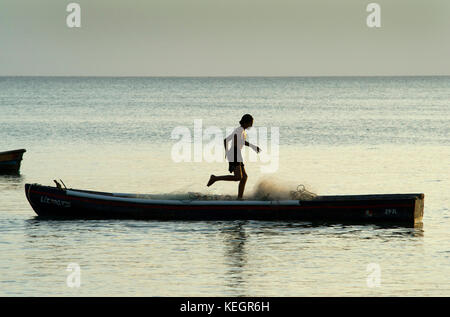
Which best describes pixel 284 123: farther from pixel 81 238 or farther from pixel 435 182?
pixel 81 238

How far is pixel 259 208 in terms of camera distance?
23406mm

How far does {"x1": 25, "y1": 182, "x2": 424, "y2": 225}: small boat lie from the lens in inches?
918

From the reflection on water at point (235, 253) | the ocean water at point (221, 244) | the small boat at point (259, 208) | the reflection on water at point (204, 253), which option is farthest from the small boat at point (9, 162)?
the reflection on water at point (235, 253)

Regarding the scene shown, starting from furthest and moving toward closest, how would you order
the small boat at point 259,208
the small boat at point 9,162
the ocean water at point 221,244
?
the small boat at point 9,162 < the small boat at point 259,208 < the ocean water at point 221,244

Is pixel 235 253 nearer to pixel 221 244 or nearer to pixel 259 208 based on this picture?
pixel 221 244

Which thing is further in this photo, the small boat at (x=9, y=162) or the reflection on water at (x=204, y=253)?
the small boat at (x=9, y=162)

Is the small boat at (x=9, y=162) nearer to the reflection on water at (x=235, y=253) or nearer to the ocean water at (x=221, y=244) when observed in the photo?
the ocean water at (x=221, y=244)

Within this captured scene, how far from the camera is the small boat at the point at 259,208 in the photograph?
23328 millimetres

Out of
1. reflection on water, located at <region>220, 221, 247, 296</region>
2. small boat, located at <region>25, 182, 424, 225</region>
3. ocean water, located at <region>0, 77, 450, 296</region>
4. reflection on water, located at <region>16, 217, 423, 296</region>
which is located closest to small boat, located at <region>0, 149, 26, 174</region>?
ocean water, located at <region>0, 77, 450, 296</region>

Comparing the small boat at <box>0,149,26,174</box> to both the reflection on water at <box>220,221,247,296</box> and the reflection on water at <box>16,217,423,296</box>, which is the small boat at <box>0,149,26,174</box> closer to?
the reflection on water at <box>16,217,423,296</box>

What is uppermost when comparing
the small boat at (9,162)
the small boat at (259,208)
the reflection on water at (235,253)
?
the small boat at (9,162)

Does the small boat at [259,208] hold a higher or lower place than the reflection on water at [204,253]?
higher

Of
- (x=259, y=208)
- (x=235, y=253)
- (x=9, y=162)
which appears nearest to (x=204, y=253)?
(x=235, y=253)
